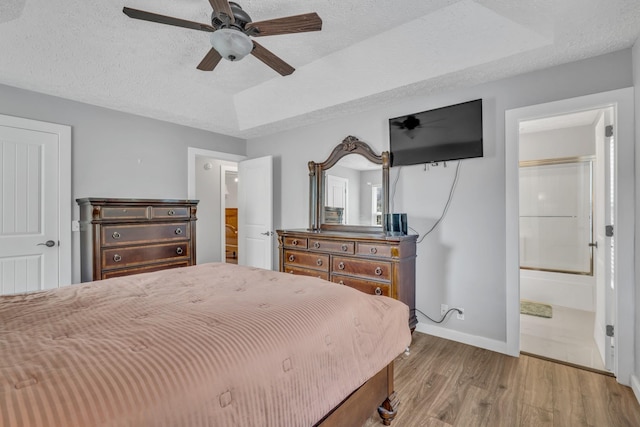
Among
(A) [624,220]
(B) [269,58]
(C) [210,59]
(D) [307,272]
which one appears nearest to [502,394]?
(A) [624,220]

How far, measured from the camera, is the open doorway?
12.0ft

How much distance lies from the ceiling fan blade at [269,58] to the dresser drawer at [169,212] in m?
2.01

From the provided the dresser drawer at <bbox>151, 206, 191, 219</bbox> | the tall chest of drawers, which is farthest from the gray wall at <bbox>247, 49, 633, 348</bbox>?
the dresser drawer at <bbox>151, 206, 191, 219</bbox>

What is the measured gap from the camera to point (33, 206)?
2951mm

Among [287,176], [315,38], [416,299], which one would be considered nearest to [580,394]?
[416,299]

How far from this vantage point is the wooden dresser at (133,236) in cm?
292

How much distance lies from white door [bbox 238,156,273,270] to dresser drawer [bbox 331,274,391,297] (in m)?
1.61

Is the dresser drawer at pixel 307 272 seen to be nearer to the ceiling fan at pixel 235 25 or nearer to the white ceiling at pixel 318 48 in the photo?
the white ceiling at pixel 318 48

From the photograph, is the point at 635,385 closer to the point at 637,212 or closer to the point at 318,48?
the point at 637,212

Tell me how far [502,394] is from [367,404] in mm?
1150

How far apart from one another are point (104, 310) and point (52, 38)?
2580 mm

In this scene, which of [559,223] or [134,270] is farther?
[559,223]

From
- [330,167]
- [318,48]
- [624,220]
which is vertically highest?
[318,48]

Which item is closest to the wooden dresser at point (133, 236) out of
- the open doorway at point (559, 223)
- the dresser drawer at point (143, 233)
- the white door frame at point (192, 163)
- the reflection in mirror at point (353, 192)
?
the dresser drawer at point (143, 233)
